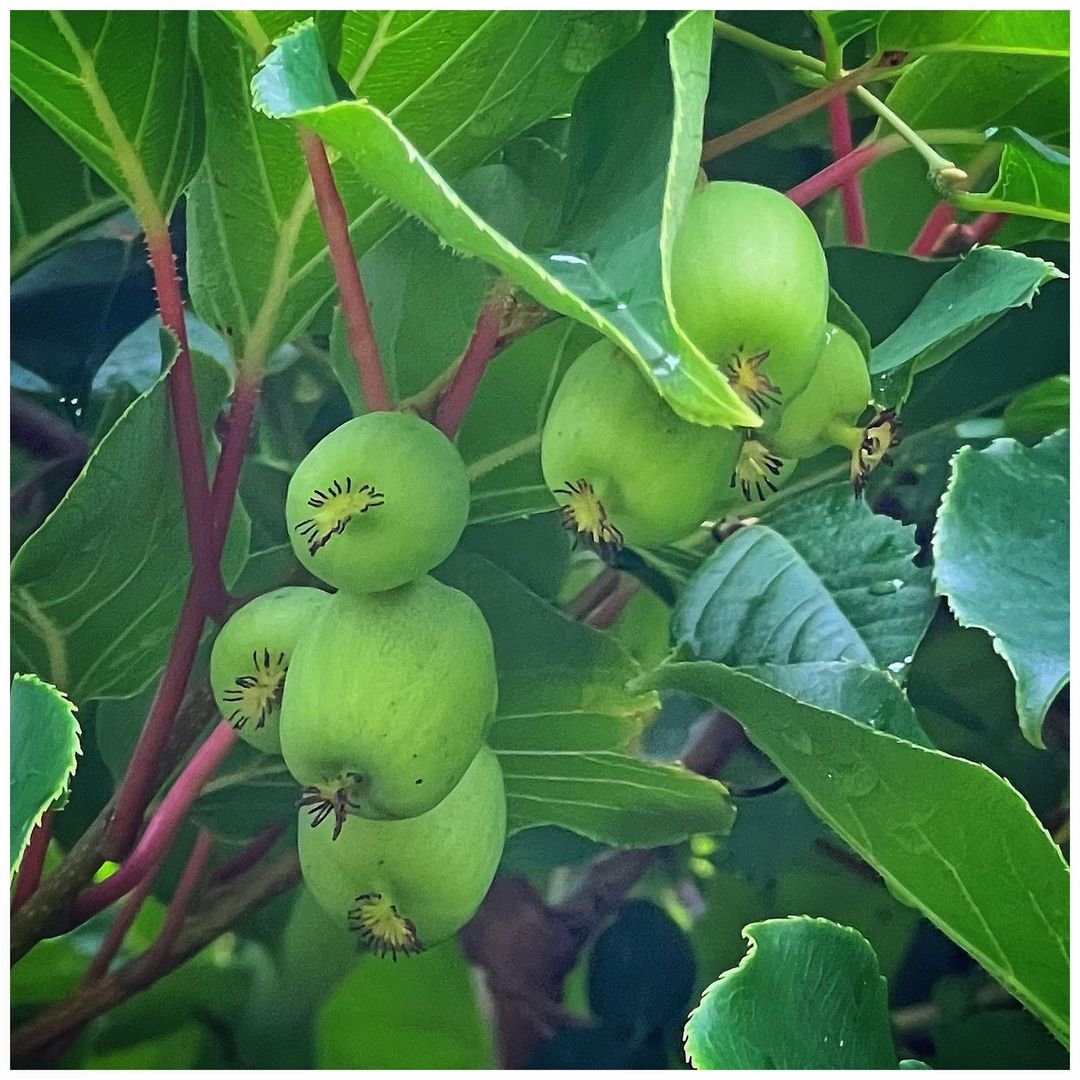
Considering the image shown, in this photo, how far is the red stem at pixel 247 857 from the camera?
314 millimetres

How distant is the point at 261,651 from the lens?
0.95 feet

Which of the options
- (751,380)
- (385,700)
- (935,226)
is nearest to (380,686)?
(385,700)

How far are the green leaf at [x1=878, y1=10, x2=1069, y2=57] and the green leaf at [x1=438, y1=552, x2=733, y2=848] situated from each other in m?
0.18

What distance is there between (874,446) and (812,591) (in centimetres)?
4

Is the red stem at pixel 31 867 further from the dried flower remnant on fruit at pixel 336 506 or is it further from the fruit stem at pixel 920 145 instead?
the fruit stem at pixel 920 145

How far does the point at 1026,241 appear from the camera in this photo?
324mm

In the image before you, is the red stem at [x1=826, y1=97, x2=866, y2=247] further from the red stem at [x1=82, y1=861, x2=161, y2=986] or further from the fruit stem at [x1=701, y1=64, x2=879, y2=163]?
the red stem at [x1=82, y1=861, x2=161, y2=986]

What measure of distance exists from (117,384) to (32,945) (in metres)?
0.16

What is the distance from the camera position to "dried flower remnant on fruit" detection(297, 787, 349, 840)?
0.89 feet

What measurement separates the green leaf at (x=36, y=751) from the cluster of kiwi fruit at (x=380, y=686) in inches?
1.6

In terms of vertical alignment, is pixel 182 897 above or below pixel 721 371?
below

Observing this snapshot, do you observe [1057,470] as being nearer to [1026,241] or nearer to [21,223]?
[1026,241]

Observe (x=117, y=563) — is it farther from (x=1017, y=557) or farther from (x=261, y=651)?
(x=1017, y=557)

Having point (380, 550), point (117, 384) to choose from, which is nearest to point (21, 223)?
point (117, 384)
